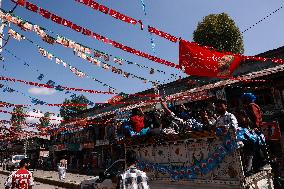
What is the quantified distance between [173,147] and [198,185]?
1175 millimetres

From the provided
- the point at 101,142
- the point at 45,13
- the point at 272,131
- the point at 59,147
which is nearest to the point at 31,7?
the point at 45,13

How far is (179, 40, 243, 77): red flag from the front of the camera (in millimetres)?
9984

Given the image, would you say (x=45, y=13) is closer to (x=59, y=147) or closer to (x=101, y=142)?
(x=101, y=142)

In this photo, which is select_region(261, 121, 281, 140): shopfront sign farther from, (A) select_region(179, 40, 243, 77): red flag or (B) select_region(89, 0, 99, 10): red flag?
(B) select_region(89, 0, 99, 10): red flag

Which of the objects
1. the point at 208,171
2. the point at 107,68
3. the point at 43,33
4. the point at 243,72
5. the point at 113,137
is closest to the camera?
the point at 208,171

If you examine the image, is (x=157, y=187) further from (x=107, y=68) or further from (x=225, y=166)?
(x=107, y=68)

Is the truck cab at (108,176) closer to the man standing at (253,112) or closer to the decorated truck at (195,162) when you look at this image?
the decorated truck at (195,162)

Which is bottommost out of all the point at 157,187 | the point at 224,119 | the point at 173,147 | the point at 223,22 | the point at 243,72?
the point at 157,187

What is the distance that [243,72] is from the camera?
20.2 metres

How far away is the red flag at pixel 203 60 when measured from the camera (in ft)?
32.8

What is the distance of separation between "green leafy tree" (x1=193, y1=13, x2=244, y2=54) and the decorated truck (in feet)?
86.7

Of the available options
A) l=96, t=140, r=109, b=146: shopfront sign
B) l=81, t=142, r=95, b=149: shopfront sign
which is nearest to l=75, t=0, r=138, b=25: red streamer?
l=96, t=140, r=109, b=146: shopfront sign

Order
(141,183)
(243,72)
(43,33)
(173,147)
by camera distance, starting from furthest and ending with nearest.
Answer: (243,72) < (43,33) < (173,147) < (141,183)

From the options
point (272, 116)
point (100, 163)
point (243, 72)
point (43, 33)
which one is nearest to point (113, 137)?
point (100, 163)
